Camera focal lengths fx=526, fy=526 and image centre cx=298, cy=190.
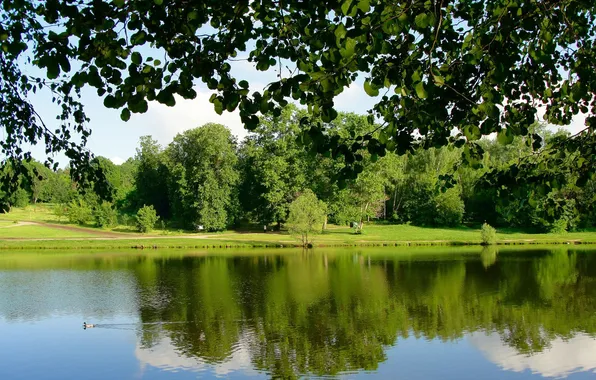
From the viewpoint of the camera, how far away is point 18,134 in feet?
21.4

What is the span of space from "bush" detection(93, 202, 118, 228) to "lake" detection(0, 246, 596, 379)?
23.1m

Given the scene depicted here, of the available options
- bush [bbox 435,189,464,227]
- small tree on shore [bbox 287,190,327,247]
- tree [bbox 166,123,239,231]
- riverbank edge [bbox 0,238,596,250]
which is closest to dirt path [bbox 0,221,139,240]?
riverbank edge [bbox 0,238,596,250]

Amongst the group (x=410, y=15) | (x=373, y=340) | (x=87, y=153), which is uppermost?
(x=410, y=15)

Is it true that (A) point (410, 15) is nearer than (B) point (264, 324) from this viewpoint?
Yes

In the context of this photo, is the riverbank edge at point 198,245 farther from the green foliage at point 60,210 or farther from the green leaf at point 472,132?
the green leaf at point 472,132

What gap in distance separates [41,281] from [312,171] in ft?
108

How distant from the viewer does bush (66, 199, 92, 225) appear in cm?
5506

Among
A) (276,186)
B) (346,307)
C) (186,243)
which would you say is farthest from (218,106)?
(276,186)

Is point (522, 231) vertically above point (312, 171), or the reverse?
point (312, 171)

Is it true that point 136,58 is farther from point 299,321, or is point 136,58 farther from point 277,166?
point 277,166

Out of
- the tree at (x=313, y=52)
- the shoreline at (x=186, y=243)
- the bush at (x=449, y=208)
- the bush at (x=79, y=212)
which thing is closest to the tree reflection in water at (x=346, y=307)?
the tree at (x=313, y=52)

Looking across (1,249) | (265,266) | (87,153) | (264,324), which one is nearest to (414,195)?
(265,266)

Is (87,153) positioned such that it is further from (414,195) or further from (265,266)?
(414,195)

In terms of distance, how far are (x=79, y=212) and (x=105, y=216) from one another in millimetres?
3982
